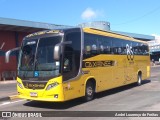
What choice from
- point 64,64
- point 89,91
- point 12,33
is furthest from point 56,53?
point 12,33

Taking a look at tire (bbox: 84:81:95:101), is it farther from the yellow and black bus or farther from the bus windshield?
the bus windshield

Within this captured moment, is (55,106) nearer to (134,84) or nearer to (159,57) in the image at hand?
(134,84)

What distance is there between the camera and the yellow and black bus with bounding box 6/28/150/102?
11.5 m

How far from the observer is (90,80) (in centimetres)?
1379

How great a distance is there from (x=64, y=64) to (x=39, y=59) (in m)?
1.03

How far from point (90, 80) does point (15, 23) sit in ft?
65.8

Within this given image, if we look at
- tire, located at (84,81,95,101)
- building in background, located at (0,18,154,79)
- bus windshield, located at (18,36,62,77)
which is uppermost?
building in background, located at (0,18,154,79)

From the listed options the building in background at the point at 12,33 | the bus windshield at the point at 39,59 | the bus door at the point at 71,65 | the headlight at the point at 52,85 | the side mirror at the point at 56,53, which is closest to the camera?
the side mirror at the point at 56,53

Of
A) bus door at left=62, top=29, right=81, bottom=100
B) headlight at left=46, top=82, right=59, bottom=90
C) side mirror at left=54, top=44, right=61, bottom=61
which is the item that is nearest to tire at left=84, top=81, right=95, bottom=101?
bus door at left=62, top=29, right=81, bottom=100

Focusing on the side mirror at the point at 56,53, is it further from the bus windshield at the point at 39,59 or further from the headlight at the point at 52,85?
the headlight at the point at 52,85

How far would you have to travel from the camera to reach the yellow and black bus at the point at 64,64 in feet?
37.8

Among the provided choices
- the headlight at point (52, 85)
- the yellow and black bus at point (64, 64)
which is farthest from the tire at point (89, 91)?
the headlight at point (52, 85)

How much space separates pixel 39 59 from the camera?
11.9 meters

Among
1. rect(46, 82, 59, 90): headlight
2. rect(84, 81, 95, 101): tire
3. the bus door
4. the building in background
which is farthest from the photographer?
the building in background
